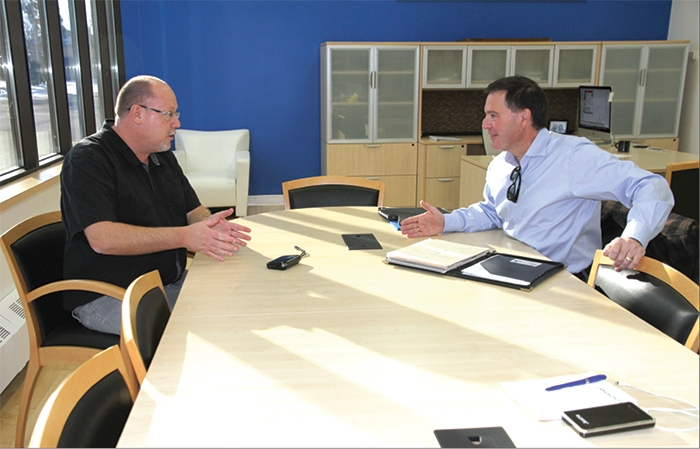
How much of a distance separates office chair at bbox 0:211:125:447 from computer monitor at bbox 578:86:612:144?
4.22 meters

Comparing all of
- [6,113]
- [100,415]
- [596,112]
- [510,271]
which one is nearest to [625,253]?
[510,271]

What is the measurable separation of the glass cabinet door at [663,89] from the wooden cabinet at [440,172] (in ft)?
6.49

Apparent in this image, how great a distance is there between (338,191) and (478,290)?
149 cm

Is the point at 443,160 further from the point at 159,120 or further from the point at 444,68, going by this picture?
the point at 159,120

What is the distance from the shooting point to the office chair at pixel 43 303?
6.07 feet

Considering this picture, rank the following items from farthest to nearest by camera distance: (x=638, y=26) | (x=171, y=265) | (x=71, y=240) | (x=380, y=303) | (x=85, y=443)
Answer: (x=638, y=26) → (x=171, y=265) → (x=71, y=240) → (x=380, y=303) → (x=85, y=443)

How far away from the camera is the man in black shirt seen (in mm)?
1941

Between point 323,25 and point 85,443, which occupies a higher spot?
point 323,25

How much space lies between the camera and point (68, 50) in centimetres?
443

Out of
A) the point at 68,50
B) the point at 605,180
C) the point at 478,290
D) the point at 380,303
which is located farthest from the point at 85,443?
the point at 68,50

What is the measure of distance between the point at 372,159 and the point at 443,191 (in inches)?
31.4

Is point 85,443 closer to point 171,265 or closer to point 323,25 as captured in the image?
point 171,265

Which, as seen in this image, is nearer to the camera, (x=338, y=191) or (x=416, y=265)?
(x=416, y=265)

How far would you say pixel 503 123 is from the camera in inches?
89.4
